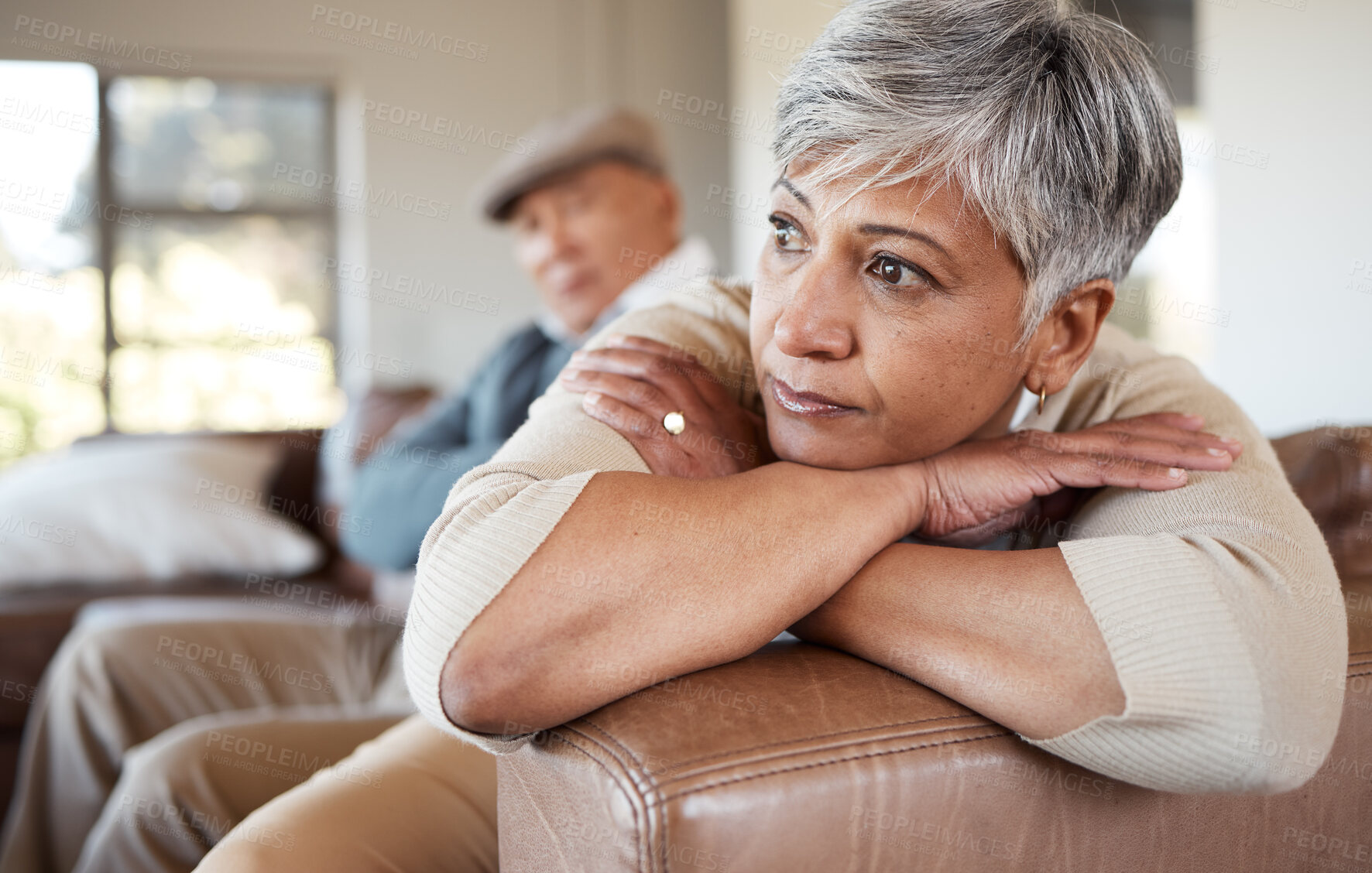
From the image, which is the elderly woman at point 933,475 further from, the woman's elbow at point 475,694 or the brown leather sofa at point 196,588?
the brown leather sofa at point 196,588

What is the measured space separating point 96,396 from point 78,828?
4.12 metres

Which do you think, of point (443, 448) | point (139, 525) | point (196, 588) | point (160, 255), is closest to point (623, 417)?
point (443, 448)

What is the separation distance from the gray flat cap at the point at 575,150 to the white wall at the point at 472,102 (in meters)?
3.11

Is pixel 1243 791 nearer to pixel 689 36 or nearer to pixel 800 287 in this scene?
pixel 800 287

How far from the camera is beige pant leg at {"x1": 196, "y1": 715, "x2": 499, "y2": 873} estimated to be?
102cm

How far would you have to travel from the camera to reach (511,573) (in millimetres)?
787

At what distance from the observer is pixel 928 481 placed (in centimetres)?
99

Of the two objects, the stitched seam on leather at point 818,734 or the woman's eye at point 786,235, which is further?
the woman's eye at point 786,235

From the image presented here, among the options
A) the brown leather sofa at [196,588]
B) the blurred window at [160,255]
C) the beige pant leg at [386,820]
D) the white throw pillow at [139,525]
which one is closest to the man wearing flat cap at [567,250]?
the brown leather sofa at [196,588]

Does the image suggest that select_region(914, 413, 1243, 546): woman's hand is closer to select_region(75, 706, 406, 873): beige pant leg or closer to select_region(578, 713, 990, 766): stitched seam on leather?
select_region(578, 713, 990, 766): stitched seam on leather

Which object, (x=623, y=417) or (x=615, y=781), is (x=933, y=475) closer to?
(x=623, y=417)

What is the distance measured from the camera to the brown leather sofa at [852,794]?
703mm

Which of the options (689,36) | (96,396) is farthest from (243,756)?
(689,36)

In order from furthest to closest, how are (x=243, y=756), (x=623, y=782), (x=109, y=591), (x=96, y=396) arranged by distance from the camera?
(x=96, y=396), (x=109, y=591), (x=243, y=756), (x=623, y=782)
